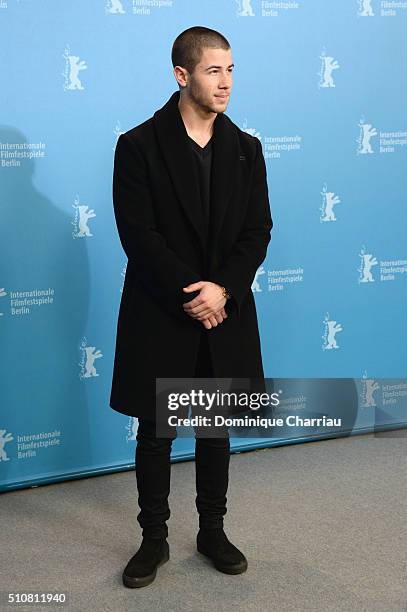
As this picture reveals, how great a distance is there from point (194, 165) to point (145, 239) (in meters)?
0.24

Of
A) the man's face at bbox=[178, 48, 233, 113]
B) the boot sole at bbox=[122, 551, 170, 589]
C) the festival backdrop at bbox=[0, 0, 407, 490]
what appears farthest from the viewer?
the festival backdrop at bbox=[0, 0, 407, 490]

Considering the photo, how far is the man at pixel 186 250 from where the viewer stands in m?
2.28

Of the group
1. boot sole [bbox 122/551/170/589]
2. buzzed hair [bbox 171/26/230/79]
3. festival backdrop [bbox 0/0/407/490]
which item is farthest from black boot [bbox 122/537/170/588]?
buzzed hair [bbox 171/26/230/79]

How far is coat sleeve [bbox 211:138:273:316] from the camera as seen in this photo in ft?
7.63

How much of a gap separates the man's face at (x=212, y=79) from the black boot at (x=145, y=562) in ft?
4.12

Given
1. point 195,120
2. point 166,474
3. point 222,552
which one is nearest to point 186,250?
point 195,120

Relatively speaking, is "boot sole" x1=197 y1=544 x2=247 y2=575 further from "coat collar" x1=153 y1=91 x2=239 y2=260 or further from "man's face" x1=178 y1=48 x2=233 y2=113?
"man's face" x1=178 y1=48 x2=233 y2=113

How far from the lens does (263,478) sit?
3.25 m

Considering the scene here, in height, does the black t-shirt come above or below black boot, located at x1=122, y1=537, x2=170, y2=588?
above

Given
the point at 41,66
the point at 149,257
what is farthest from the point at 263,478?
the point at 41,66

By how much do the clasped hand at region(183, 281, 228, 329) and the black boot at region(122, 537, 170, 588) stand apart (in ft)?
2.24

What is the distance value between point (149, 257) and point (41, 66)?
42.6 inches

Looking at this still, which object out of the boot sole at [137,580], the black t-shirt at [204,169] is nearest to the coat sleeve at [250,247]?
the black t-shirt at [204,169]

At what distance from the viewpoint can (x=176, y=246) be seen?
233cm
